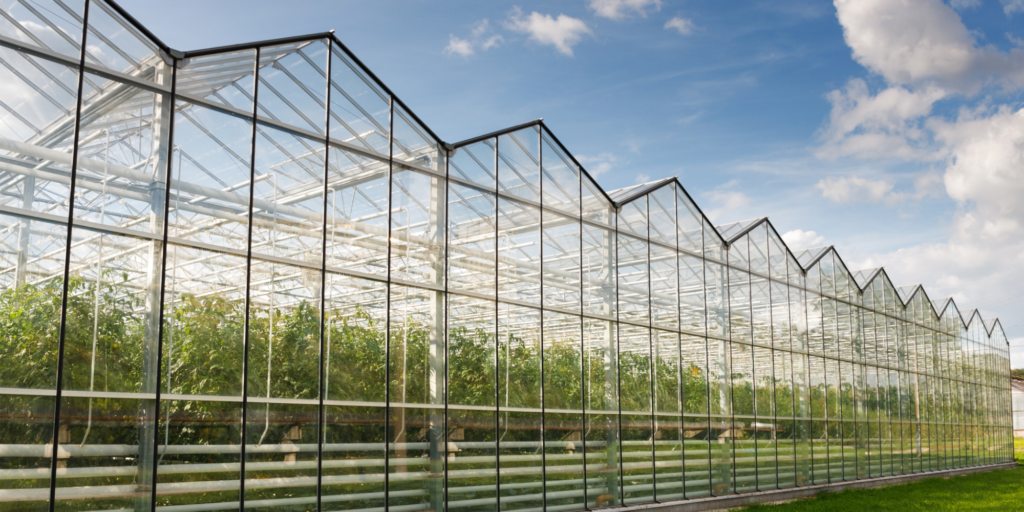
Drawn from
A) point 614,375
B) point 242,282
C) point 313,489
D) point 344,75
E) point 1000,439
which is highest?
point 344,75

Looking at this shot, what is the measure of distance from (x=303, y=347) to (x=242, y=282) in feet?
4.45

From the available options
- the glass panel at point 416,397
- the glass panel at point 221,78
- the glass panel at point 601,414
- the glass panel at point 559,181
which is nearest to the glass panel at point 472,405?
the glass panel at point 416,397

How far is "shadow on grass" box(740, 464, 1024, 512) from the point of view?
19141 millimetres

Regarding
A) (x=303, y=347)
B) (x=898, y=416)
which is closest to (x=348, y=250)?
(x=303, y=347)

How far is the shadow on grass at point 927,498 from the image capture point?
1914 centimetres

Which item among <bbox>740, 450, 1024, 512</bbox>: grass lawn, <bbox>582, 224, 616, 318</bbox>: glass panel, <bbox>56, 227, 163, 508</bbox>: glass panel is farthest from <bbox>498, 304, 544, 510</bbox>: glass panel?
<bbox>740, 450, 1024, 512</bbox>: grass lawn

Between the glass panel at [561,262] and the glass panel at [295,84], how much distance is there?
18.5 feet

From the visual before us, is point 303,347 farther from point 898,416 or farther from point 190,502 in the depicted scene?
point 898,416

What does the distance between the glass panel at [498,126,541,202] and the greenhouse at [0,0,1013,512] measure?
0.05 m

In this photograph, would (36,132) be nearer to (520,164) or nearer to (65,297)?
(65,297)

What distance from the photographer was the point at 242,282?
33.7 ft

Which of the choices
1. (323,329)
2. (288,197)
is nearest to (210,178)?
(288,197)

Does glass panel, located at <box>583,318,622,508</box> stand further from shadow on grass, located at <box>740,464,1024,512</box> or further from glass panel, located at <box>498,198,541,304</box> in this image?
shadow on grass, located at <box>740,464,1024,512</box>

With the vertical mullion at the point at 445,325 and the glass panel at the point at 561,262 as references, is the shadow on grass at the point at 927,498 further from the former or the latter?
the vertical mullion at the point at 445,325
